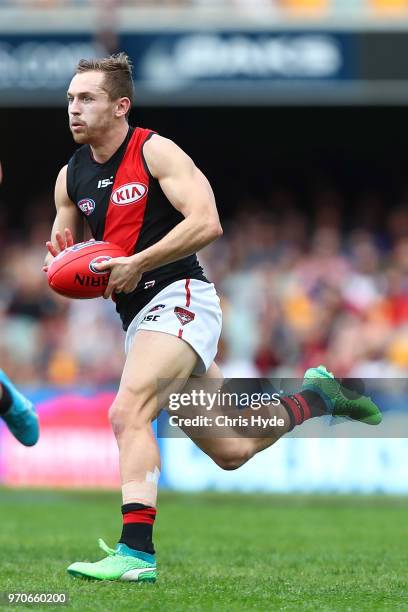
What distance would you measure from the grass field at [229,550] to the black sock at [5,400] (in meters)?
0.81

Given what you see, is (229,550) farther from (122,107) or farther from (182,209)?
(122,107)

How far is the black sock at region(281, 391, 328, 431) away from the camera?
640 centimetres

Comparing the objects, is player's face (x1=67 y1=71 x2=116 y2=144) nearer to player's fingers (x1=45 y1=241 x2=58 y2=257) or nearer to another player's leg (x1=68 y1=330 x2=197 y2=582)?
player's fingers (x1=45 y1=241 x2=58 y2=257)

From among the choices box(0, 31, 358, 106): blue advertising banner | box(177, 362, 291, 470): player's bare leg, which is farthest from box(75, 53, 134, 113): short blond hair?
box(0, 31, 358, 106): blue advertising banner

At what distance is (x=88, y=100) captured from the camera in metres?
5.86

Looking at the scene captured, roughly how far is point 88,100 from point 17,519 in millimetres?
4880

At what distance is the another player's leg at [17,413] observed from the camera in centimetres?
692

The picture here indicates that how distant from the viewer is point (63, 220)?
621 centimetres

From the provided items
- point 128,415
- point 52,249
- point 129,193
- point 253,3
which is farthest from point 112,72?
point 253,3

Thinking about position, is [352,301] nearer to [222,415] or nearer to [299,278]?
[299,278]

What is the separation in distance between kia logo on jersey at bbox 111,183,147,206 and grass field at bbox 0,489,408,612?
5.75ft

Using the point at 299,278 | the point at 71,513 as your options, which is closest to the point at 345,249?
the point at 299,278

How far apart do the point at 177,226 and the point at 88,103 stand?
0.74m

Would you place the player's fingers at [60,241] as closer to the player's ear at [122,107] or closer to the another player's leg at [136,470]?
the player's ear at [122,107]
